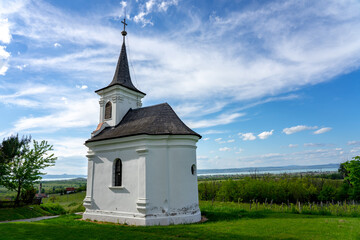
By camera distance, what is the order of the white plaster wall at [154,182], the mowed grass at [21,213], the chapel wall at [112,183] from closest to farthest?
the white plaster wall at [154,182] → the chapel wall at [112,183] → the mowed grass at [21,213]

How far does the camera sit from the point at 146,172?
45.8ft

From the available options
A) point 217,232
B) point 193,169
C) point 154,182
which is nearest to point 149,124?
point 154,182

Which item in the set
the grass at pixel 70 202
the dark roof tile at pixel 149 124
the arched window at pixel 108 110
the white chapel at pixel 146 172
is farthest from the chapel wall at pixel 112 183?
the grass at pixel 70 202

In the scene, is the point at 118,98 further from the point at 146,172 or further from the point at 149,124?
the point at 146,172

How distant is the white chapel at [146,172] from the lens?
13.8m

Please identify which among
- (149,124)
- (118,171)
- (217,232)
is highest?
(149,124)

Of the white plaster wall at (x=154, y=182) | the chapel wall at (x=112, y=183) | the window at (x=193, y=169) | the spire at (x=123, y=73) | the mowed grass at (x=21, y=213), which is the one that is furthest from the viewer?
the spire at (x=123, y=73)

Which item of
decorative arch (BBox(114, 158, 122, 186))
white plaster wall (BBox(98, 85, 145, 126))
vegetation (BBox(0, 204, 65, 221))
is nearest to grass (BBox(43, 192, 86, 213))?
vegetation (BBox(0, 204, 65, 221))

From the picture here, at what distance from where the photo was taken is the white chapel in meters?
13.8

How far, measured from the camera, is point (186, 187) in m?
14.4

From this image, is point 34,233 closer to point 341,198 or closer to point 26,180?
point 26,180

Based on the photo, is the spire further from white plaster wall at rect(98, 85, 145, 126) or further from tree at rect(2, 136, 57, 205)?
tree at rect(2, 136, 57, 205)

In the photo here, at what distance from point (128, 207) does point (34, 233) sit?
16.6 feet

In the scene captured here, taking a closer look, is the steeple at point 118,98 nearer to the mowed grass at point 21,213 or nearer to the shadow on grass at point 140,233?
the shadow on grass at point 140,233
